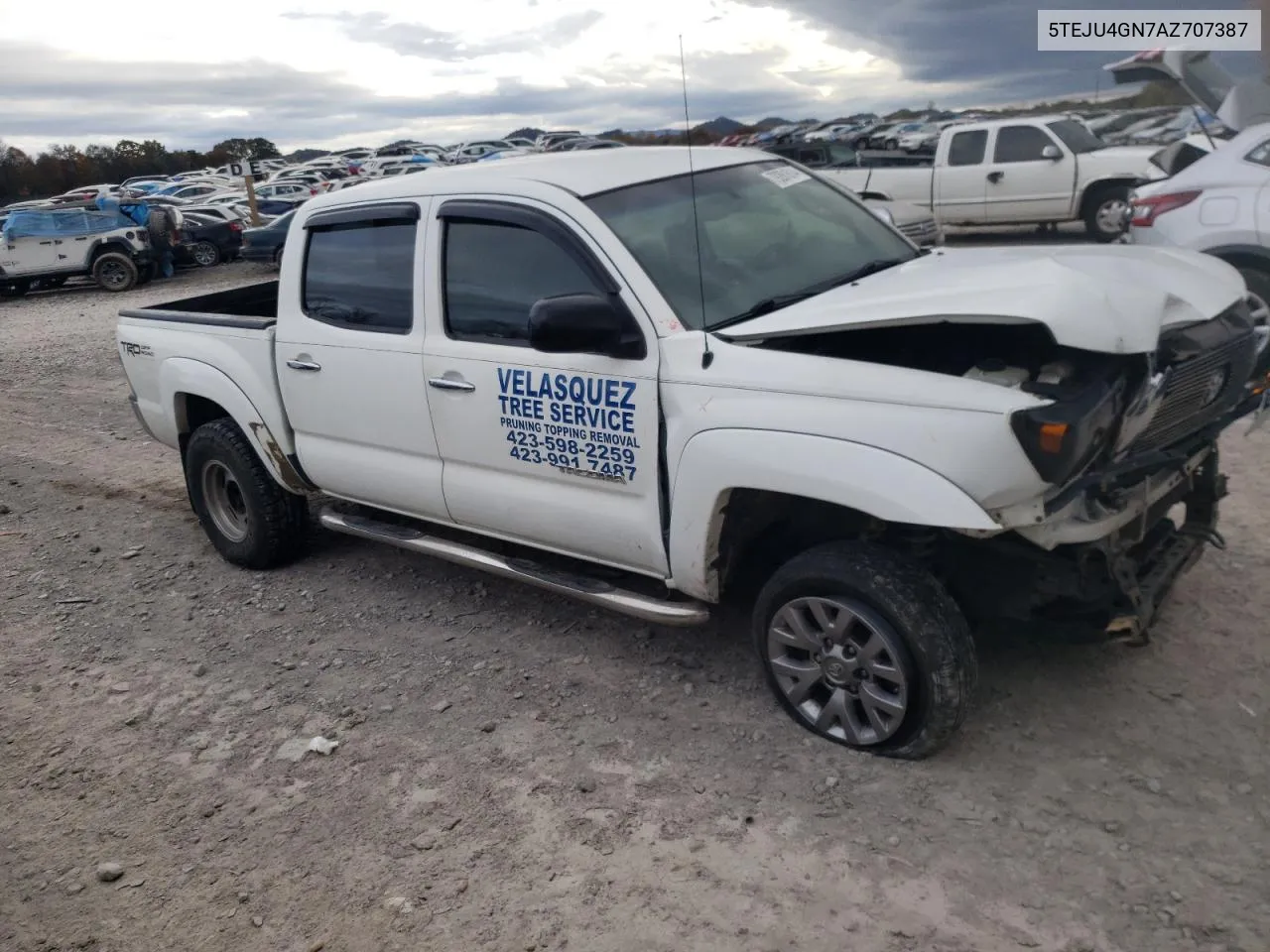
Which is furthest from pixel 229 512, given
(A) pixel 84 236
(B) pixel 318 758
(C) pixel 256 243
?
(A) pixel 84 236

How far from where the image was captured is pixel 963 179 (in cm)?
1367

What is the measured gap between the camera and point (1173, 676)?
12.1 feet

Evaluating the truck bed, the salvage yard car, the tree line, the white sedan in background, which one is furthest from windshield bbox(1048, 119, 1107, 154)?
the tree line

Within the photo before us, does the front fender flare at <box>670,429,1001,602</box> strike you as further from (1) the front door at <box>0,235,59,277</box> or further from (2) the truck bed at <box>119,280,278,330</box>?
(1) the front door at <box>0,235,59,277</box>

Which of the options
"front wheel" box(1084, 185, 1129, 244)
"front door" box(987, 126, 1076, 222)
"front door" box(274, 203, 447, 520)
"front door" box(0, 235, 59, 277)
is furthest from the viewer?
"front door" box(0, 235, 59, 277)

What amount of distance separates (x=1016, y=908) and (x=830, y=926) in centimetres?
48

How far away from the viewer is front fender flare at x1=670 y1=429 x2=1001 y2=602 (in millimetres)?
2930

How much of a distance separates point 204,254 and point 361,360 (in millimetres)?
20207

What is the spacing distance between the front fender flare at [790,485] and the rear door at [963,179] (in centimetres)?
1145

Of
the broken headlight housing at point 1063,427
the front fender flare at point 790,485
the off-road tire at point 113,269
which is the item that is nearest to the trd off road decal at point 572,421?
the front fender flare at point 790,485

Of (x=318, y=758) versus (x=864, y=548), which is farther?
(x=318, y=758)

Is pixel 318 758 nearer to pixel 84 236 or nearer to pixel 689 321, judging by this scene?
pixel 689 321

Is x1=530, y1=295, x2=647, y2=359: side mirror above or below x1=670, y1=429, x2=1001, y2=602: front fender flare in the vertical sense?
above

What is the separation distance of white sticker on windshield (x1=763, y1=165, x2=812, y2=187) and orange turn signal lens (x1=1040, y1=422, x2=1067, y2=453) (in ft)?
6.56
